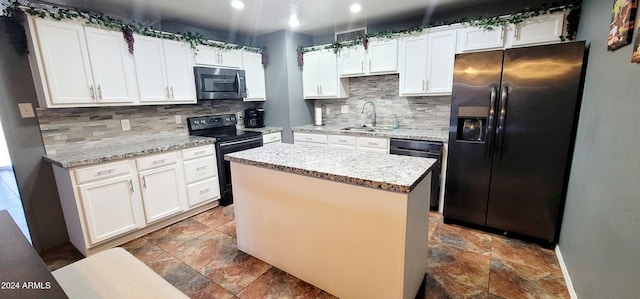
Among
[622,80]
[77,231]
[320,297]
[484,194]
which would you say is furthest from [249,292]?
[622,80]

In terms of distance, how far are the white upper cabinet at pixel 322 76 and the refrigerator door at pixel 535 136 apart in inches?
83.9

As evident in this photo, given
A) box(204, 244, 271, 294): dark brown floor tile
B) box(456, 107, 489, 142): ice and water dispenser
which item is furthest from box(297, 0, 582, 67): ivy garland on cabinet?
box(204, 244, 271, 294): dark brown floor tile

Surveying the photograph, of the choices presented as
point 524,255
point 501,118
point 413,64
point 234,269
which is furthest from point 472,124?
point 234,269

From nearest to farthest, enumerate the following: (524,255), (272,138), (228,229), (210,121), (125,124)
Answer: (524,255)
(228,229)
(125,124)
(210,121)
(272,138)

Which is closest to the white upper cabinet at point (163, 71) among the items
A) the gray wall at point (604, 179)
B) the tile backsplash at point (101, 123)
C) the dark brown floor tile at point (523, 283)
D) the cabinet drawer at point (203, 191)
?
the tile backsplash at point (101, 123)

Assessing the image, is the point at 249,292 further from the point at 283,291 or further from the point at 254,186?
the point at 254,186

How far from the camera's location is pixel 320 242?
5.93ft

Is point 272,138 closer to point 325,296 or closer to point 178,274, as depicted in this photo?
point 178,274

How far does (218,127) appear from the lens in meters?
3.88

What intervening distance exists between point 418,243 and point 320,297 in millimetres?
768

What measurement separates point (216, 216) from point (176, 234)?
49cm

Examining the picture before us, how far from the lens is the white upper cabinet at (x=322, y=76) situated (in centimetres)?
389

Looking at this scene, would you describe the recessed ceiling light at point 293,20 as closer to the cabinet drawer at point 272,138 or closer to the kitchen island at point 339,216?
the cabinet drawer at point 272,138

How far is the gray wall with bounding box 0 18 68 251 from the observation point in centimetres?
224
